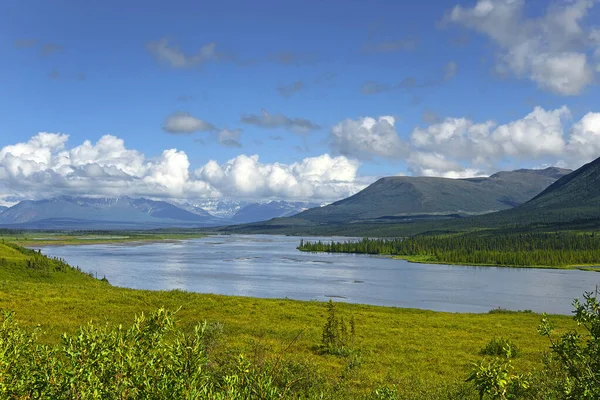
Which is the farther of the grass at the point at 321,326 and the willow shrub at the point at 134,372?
the grass at the point at 321,326

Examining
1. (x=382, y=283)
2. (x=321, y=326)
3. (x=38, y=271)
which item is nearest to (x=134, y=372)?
(x=321, y=326)

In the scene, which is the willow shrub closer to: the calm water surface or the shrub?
the shrub

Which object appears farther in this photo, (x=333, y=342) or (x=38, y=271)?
(x=38, y=271)

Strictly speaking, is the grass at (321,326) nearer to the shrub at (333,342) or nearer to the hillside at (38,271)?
the shrub at (333,342)

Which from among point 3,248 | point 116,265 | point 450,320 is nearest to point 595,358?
point 450,320

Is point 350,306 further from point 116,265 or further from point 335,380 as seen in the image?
point 116,265

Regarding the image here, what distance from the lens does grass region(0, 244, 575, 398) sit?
3023 cm

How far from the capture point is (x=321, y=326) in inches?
1815

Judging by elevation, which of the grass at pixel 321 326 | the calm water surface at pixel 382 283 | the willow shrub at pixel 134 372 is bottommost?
the calm water surface at pixel 382 283

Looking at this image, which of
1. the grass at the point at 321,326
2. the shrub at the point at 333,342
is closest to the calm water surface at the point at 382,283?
the grass at the point at 321,326

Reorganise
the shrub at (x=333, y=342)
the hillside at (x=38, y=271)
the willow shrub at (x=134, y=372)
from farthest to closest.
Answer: the hillside at (x=38, y=271), the shrub at (x=333, y=342), the willow shrub at (x=134, y=372)

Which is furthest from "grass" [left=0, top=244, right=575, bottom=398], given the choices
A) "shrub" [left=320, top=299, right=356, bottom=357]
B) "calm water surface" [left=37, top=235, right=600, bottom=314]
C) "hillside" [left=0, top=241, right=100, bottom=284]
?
"calm water surface" [left=37, top=235, right=600, bottom=314]

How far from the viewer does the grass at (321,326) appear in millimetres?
30234

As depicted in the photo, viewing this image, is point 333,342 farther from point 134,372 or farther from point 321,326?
point 134,372
